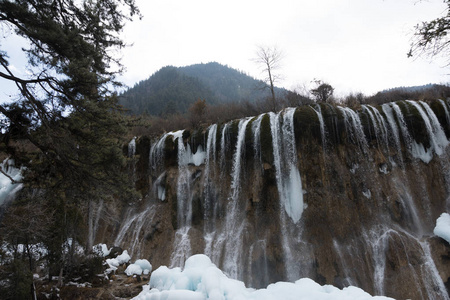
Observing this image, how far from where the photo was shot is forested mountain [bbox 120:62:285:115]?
58.8 meters

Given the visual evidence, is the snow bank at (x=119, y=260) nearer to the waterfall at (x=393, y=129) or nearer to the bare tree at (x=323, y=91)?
the waterfall at (x=393, y=129)

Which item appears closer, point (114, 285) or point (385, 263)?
point (114, 285)

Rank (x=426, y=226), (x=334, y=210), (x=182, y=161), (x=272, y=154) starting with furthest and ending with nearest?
(x=182, y=161) → (x=272, y=154) → (x=334, y=210) → (x=426, y=226)

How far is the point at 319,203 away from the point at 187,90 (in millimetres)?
66779

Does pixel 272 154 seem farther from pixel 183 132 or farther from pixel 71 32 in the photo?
pixel 71 32

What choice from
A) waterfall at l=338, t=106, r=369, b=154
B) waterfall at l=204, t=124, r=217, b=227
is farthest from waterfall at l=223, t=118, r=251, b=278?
waterfall at l=338, t=106, r=369, b=154

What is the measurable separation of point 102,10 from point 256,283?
12.1 meters

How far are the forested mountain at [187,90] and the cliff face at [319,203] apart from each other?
13658 mm

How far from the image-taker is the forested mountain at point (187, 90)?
193 ft

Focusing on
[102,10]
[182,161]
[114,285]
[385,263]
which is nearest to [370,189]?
[385,263]

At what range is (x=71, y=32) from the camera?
183 inches

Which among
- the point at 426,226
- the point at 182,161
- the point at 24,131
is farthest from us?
the point at 182,161

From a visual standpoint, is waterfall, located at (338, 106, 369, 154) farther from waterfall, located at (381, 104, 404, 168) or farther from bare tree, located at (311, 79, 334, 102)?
bare tree, located at (311, 79, 334, 102)

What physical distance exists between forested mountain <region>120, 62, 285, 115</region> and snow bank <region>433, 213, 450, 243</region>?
18.6 m
